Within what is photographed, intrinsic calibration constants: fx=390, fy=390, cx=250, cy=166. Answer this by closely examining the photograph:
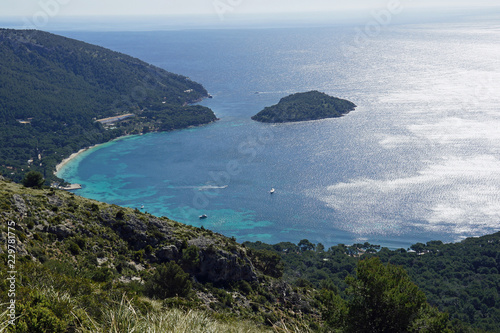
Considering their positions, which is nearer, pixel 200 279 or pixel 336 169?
pixel 200 279

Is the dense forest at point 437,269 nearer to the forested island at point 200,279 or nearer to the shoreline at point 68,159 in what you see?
the forested island at point 200,279

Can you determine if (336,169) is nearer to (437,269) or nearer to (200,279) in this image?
(437,269)

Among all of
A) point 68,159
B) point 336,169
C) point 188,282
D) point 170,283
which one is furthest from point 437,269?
point 68,159

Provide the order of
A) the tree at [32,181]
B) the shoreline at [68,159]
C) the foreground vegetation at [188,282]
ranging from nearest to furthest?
1. the foreground vegetation at [188,282]
2. the tree at [32,181]
3. the shoreline at [68,159]

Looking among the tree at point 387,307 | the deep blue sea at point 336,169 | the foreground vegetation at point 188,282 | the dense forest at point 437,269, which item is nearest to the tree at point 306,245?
the dense forest at point 437,269

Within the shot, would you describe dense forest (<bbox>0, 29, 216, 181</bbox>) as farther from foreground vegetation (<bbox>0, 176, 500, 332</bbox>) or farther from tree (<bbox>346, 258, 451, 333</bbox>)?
tree (<bbox>346, 258, 451, 333</bbox>)

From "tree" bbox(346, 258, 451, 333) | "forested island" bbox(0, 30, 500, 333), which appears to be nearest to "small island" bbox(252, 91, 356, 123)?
"forested island" bbox(0, 30, 500, 333)
